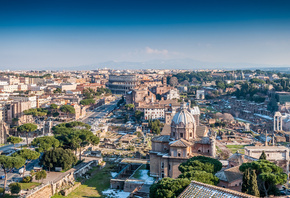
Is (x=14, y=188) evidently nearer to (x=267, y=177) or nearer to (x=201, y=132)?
(x=201, y=132)

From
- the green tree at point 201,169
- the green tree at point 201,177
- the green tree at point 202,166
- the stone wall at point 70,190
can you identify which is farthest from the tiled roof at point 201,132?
the stone wall at point 70,190

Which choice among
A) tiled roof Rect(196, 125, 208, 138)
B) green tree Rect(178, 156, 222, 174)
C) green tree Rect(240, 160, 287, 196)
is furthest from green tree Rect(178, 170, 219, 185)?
tiled roof Rect(196, 125, 208, 138)

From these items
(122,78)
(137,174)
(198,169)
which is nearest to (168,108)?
(137,174)

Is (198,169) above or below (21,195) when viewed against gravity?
above

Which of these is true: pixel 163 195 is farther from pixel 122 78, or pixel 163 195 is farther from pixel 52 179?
pixel 122 78

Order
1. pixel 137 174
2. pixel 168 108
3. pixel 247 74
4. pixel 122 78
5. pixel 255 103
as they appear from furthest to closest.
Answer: pixel 247 74 → pixel 122 78 → pixel 255 103 → pixel 168 108 → pixel 137 174

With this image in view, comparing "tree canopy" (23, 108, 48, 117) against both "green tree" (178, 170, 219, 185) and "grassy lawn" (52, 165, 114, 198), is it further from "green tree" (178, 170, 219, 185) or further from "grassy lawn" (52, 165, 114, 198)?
"green tree" (178, 170, 219, 185)
